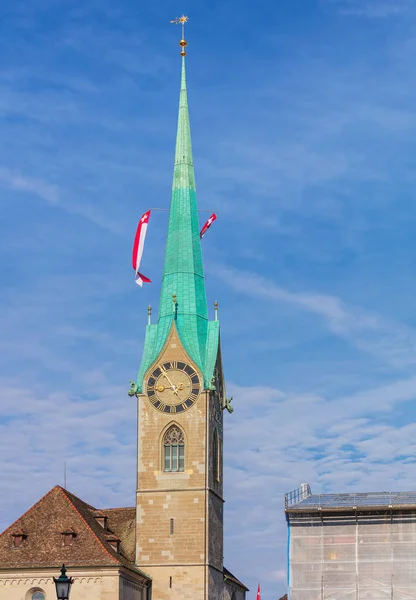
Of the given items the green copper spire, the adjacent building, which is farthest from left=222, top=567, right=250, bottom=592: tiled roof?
the green copper spire

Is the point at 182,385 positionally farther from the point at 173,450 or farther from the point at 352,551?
the point at 352,551

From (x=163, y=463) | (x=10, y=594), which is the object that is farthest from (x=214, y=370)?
(x=10, y=594)

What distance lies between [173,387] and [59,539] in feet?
29.7

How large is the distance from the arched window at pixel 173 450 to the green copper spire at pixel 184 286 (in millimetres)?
2640

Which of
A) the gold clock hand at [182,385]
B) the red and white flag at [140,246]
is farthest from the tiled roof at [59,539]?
the red and white flag at [140,246]

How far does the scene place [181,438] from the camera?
53.5 m

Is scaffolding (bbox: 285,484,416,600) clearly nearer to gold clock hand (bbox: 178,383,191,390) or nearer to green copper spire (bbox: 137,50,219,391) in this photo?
gold clock hand (bbox: 178,383,191,390)

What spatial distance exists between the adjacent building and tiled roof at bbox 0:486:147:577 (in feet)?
0.16

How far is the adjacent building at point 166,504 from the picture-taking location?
4862 cm

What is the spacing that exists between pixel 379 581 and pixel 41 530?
14621mm

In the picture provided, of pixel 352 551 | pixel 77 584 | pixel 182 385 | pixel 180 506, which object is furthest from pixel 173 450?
pixel 352 551

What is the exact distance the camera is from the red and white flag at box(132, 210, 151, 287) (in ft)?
193

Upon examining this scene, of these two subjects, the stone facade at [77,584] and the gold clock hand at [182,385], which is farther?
the gold clock hand at [182,385]

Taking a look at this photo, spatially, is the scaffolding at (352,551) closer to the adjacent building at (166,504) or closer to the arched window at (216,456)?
the adjacent building at (166,504)
